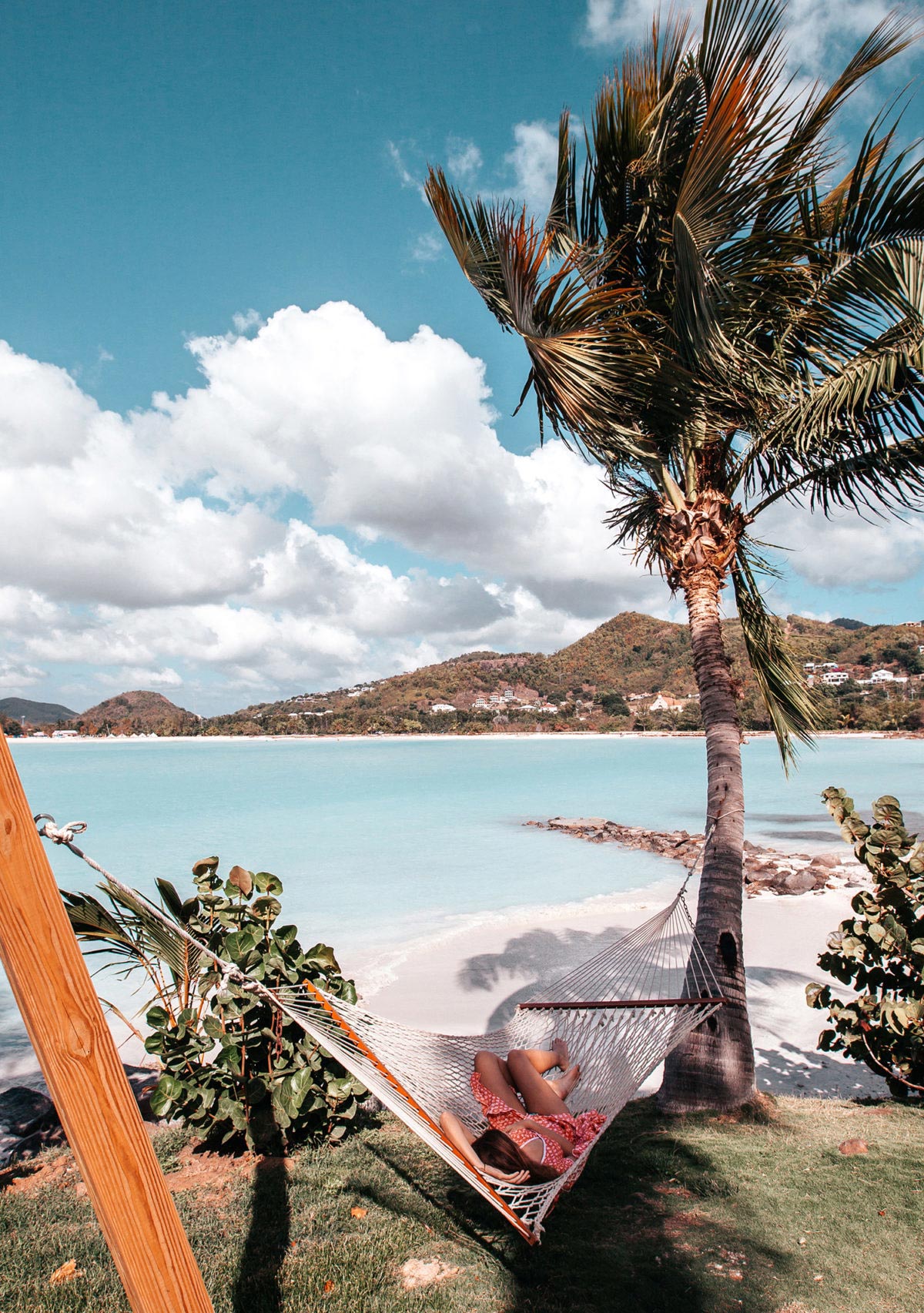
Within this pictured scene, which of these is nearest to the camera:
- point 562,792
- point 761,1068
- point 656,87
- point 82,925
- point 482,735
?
point 82,925

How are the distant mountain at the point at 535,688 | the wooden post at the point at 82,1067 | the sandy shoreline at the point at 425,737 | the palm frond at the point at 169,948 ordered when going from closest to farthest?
the wooden post at the point at 82,1067
the palm frond at the point at 169,948
the sandy shoreline at the point at 425,737
the distant mountain at the point at 535,688

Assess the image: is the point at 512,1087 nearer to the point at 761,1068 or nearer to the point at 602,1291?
the point at 602,1291

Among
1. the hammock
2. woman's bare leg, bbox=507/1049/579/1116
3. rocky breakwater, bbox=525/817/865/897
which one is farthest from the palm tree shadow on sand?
woman's bare leg, bbox=507/1049/579/1116

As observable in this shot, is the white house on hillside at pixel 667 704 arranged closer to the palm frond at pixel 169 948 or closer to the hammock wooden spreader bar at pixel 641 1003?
the hammock wooden spreader bar at pixel 641 1003

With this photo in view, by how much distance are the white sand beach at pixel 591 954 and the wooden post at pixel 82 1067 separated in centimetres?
330

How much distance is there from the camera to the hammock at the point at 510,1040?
1.69m

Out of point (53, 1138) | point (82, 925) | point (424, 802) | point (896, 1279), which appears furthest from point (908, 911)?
point (424, 802)

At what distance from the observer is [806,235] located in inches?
105

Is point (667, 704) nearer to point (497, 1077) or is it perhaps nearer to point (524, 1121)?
point (497, 1077)

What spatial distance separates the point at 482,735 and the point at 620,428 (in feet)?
154

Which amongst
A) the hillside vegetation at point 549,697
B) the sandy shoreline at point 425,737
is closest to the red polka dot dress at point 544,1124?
the hillside vegetation at point 549,697

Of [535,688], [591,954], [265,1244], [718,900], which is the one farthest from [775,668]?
[535,688]

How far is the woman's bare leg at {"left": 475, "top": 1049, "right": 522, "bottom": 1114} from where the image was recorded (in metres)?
2.30

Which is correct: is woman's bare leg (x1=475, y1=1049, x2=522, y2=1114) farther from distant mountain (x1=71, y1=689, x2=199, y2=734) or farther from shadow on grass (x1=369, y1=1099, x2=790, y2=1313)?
distant mountain (x1=71, y1=689, x2=199, y2=734)
